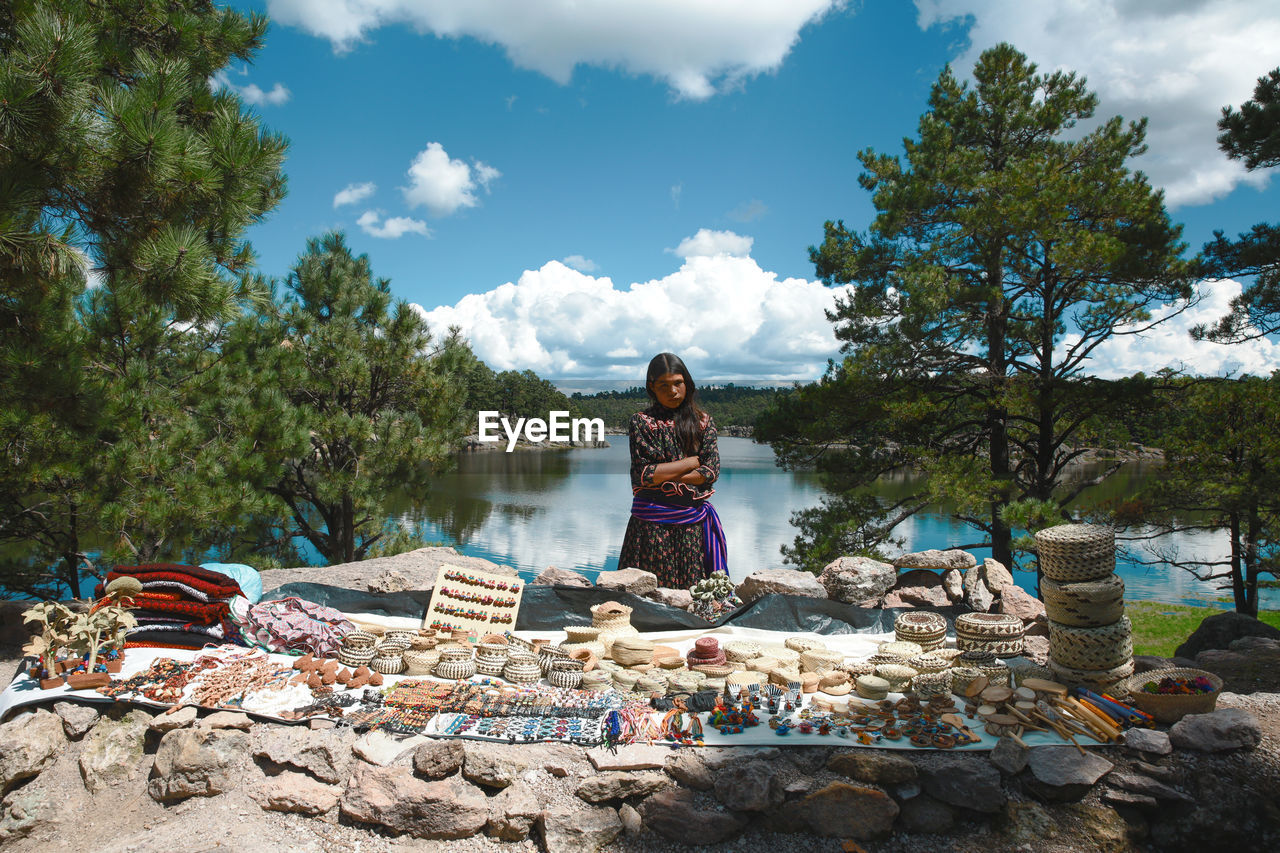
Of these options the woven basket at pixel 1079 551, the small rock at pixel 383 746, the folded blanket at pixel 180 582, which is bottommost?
the small rock at pixel 383 746

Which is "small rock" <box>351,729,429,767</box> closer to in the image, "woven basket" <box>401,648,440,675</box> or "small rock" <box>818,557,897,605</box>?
"woven basket" <box>401,648,440,675</box>

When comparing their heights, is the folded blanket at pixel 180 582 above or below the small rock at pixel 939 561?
above

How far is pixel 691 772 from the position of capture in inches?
111

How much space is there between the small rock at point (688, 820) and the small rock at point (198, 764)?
1731 millimetres

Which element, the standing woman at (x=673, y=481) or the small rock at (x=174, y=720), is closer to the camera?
the small rock at (x=174, y=720)

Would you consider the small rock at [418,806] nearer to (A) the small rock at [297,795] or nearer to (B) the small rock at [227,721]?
(A) the small rock at [297,795]

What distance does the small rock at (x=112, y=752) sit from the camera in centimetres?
312

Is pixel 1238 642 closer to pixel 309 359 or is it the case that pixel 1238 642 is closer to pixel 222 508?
pixel 222 508

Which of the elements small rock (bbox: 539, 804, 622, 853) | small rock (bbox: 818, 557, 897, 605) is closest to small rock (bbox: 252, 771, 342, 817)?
small rock (bbox: 539, 804, 622, 853)

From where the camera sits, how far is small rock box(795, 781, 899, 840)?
2.67 m

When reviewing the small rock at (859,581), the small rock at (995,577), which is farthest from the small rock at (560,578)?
the small rock at (995,577)

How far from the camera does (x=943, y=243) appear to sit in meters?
8.18

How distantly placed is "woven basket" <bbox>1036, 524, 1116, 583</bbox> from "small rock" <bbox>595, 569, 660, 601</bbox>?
115 inches

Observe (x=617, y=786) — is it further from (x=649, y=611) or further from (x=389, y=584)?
(x=389, y=584)
